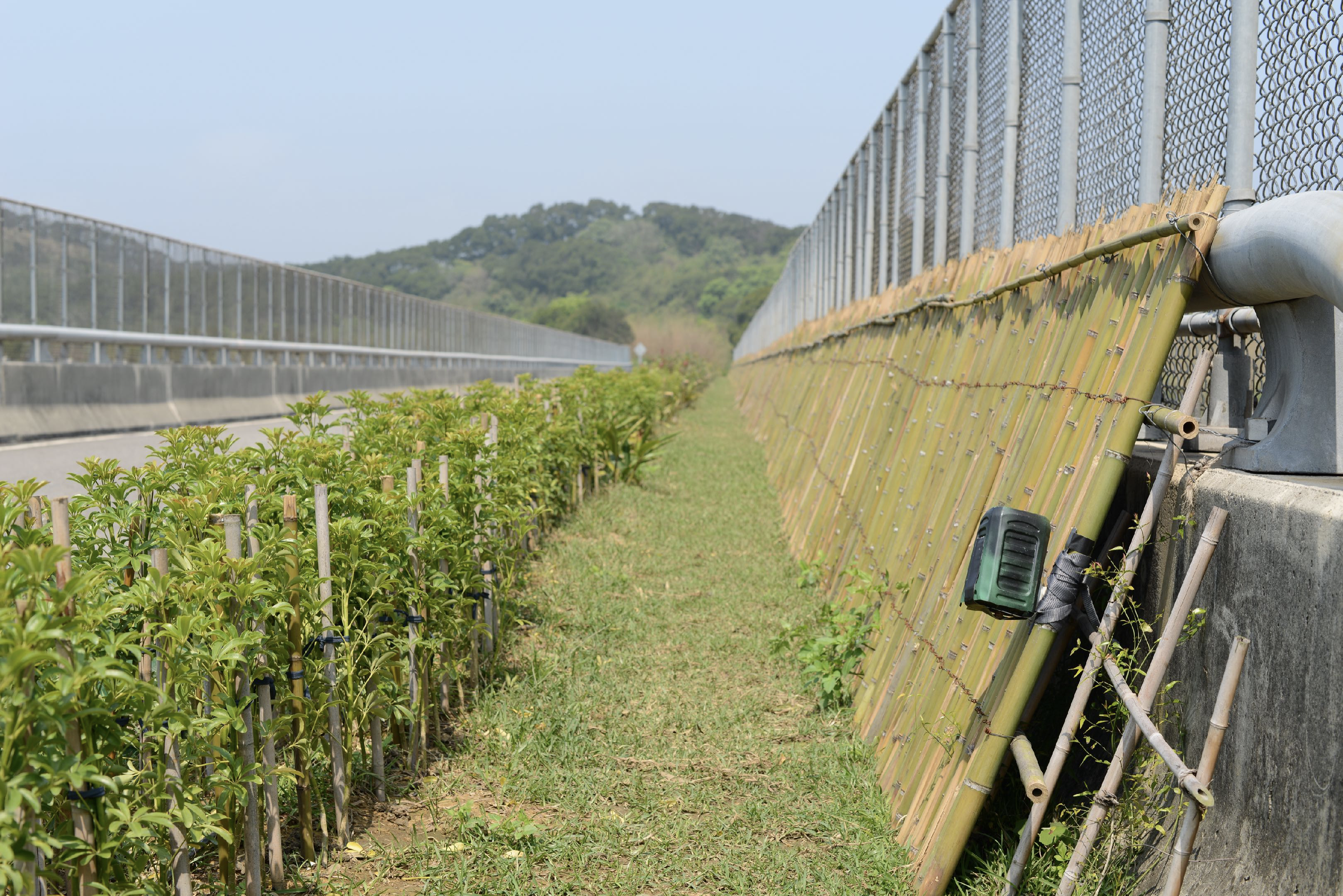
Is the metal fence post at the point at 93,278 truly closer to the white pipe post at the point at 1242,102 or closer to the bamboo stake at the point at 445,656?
the bamboo stake at the point at 445,656

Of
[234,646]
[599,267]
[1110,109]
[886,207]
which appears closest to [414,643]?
[234,646]

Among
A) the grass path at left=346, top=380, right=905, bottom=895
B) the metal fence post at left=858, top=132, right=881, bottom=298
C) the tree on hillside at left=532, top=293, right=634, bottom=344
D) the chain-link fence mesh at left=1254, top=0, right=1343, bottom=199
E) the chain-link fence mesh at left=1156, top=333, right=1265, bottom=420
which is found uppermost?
the tree on hillside at left=532, top=293, right=634, bottom=344

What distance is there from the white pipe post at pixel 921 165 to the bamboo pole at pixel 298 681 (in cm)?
576

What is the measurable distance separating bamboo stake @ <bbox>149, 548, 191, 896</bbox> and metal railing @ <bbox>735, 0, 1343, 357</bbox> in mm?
2776

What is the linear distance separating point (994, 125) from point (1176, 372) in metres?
2.75

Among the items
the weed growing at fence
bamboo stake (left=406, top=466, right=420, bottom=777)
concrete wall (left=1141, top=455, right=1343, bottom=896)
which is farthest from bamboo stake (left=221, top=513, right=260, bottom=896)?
concrete wall (left=1141, top=455, right=1343, bottom=896)

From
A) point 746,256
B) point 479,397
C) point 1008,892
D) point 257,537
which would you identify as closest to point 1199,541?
point 1008,892

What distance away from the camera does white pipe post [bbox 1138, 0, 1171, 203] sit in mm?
3688

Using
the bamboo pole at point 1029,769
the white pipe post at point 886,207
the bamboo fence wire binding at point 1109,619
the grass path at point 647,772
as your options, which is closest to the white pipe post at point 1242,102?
the bamboo fence wire binding at point 1109,619

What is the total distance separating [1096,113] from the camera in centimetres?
451

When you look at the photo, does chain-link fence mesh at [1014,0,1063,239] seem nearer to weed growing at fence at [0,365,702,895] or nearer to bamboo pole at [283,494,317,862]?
weed growing at fence at [0,365,702,895]

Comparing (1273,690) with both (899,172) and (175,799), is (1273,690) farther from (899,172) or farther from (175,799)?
(899,172)

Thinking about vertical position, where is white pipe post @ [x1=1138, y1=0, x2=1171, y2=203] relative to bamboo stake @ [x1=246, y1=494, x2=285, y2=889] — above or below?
above

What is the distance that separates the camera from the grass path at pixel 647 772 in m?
3.40
